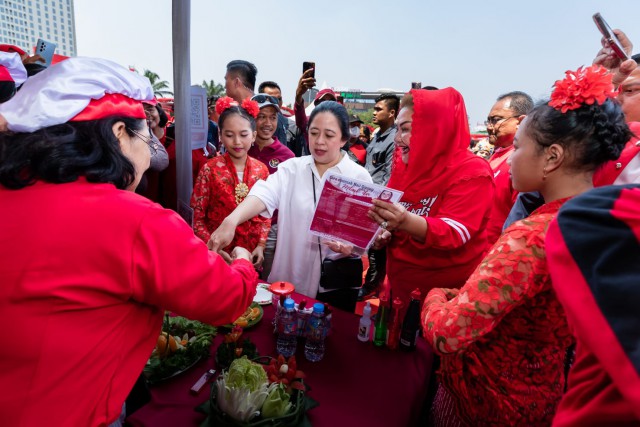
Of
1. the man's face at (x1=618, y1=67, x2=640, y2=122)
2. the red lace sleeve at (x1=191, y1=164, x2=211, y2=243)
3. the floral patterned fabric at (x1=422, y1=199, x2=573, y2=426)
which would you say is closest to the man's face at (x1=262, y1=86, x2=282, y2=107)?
the red lace sleeve at (x1=191, y1=164, x2=211, y2=243)

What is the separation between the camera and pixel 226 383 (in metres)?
1.24

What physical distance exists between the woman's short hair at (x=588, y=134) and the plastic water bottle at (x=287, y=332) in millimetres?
1225

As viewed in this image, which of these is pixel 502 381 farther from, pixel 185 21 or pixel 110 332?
pixel 185 21

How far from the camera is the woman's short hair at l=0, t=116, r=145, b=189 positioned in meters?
0.88

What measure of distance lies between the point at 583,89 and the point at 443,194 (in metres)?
0.88

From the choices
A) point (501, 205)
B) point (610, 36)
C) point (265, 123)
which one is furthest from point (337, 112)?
point (610, 36)

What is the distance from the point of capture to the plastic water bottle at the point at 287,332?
1.62 metres

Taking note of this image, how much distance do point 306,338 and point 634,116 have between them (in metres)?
2.50

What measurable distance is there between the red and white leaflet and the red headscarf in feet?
1.39

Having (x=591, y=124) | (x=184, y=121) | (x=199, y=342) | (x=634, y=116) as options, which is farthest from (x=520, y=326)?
(x=184, y=121)

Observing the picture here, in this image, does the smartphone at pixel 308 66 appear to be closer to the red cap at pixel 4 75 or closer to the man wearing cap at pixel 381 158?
the man wearing cap at pixel 381 158

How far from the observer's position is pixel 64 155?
89 cm

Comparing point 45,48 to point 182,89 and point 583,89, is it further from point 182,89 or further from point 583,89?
point 583,89

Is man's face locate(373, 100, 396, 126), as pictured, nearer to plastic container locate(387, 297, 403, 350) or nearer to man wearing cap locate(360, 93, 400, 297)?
man wearing cap locate(360, 93, 400, 297)
